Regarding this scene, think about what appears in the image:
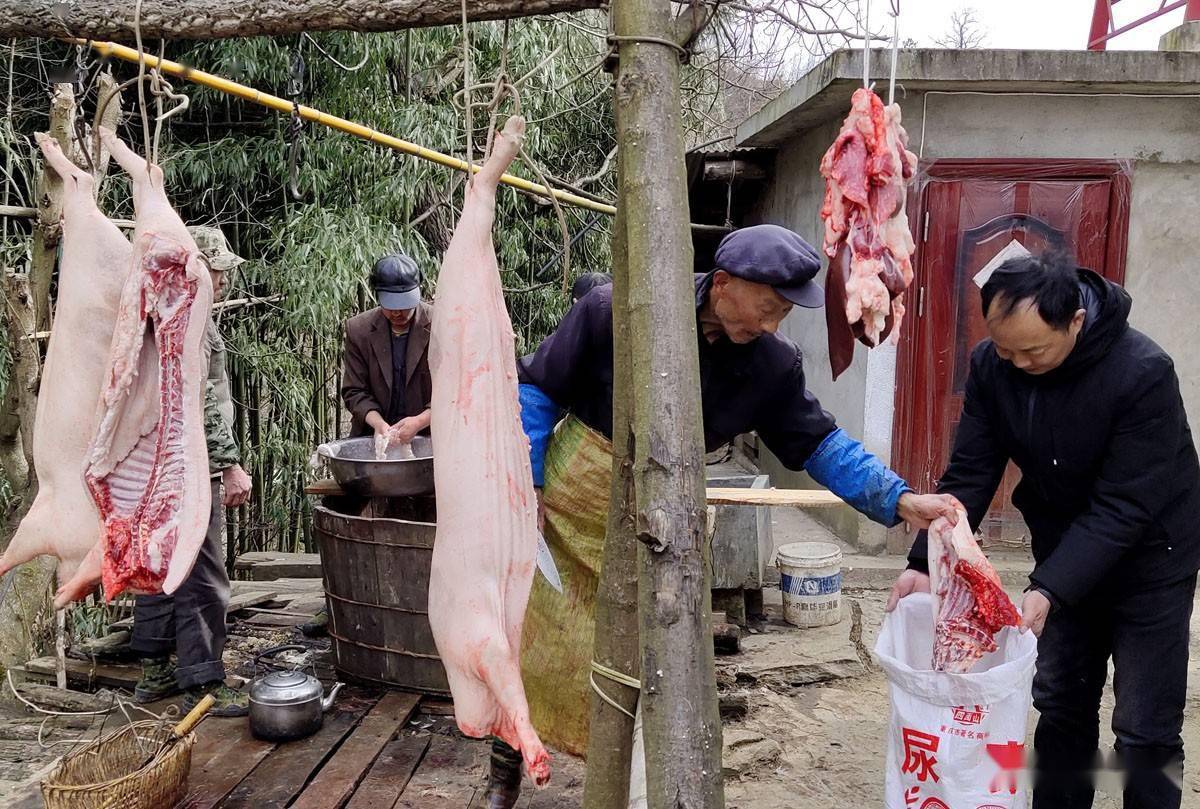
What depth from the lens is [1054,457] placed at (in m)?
3.13

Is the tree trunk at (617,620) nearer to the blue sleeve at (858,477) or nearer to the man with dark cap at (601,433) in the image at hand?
the man with dark cap at (601,433)

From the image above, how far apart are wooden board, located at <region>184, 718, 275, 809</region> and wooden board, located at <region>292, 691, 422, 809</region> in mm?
321

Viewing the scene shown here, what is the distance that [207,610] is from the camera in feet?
15.0

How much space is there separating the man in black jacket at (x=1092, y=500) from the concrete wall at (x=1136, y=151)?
398 centimetres

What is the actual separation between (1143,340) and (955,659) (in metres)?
1.21

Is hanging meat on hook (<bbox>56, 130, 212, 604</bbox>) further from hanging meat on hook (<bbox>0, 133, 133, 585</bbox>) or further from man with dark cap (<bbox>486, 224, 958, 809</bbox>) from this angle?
man with dark cap (<bbox>486, 224, 958, 809</bbox>)

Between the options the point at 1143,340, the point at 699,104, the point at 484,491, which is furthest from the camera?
the point at 699,104

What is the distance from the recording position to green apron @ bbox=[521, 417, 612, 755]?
3086 millimetres

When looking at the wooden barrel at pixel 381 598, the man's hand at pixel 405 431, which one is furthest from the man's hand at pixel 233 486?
the man's hand at pixel 405 431

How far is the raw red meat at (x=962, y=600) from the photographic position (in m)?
2.79

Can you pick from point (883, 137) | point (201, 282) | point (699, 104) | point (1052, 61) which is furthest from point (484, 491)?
point (699, 104)

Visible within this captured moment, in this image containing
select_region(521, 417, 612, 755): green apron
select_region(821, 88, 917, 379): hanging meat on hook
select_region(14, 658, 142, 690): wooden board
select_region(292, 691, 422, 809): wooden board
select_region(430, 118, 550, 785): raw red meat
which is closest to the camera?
select_region(430, 118, 550, 785): raw red meat

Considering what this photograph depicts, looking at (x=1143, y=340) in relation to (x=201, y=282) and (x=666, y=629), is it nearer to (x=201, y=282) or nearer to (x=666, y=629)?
(x=666, y=629)

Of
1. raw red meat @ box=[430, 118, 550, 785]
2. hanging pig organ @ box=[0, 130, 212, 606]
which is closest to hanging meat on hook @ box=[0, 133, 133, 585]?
hanging pig organ @ box=[0, 130, 212, 606]
